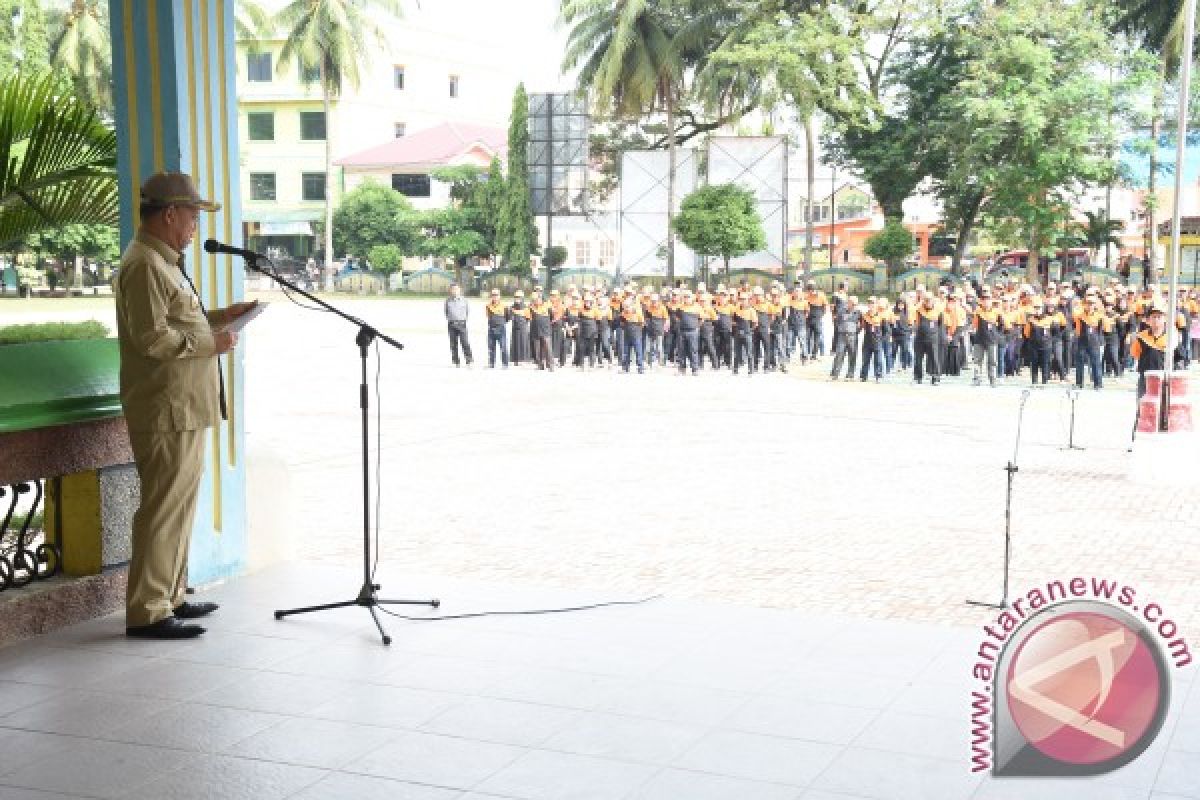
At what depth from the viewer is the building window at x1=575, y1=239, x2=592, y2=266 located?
77.8m

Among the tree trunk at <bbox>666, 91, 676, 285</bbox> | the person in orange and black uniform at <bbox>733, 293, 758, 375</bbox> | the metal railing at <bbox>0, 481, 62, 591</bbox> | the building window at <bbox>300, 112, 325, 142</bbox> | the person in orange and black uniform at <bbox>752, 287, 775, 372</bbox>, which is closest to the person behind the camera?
the metal railing at <bbox>0, 481, 62, 591</bbox>

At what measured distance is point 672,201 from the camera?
50.3 metres

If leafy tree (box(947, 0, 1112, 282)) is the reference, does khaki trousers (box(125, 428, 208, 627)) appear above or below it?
below

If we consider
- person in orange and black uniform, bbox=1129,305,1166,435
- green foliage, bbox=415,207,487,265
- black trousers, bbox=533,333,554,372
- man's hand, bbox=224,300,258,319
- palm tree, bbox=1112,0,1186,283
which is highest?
palm tree, bbox=1112,0,1186,283

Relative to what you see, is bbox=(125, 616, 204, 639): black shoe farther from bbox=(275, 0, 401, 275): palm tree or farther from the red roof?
the red roof

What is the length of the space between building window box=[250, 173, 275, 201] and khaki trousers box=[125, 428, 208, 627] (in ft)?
213

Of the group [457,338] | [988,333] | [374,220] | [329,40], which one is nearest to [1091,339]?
[988,333]

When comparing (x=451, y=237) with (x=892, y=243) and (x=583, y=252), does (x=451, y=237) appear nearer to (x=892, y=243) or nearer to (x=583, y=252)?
(x=583, y=252)

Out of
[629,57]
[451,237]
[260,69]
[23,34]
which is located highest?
[260,69]

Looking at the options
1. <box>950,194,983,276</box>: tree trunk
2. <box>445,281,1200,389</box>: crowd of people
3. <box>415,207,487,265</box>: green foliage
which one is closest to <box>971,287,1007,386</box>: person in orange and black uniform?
<box>445,281,1200,389</box>: crowd of people

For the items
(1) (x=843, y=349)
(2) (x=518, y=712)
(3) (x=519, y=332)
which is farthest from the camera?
(3) (x=519, y=332)

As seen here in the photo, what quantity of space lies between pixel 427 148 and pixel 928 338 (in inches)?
1928

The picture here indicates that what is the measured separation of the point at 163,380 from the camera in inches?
229

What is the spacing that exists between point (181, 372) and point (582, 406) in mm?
13418
